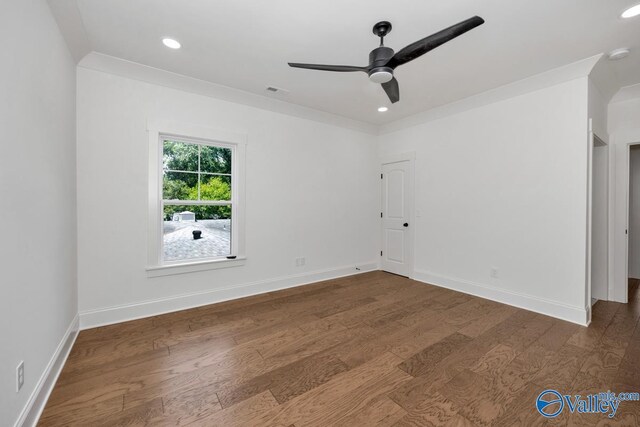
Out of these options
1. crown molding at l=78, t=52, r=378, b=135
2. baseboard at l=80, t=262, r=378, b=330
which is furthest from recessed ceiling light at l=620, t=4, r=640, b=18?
baseboard at l=80, t=262, r=378, b=330

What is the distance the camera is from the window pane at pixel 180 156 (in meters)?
3.31

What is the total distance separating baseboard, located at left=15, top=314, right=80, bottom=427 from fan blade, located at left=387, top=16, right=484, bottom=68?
319 cm

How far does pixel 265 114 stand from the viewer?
3.95 meters

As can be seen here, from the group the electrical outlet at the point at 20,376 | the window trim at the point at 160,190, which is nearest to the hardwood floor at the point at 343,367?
the electrical outlet at the point at 20,376

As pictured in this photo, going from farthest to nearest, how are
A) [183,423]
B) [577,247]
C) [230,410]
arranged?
1. [577,247]
2. [230,410]
3. [183,423]

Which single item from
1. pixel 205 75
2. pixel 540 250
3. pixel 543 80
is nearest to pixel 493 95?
pixel 543 80

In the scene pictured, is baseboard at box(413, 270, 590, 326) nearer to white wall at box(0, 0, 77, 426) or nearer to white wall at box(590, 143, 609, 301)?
white wall at box(590, 143, 609, 301)

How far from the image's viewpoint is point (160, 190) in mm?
3188

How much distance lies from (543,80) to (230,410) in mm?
4481

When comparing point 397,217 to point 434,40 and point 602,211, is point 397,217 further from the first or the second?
point 434,40

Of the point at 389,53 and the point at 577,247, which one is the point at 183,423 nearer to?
the point at 389,53

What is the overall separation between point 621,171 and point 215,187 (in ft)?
17.6

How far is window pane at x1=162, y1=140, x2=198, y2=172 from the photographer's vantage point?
3.31 m

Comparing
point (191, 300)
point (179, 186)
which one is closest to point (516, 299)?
point (191, 300)
